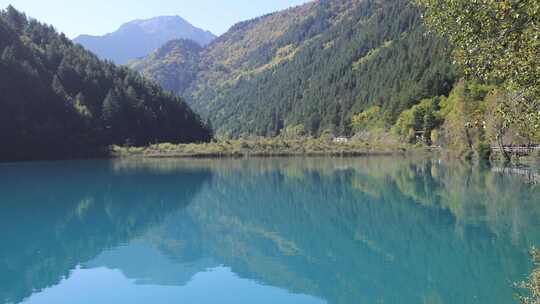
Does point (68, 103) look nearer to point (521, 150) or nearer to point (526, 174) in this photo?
point (521, 150)

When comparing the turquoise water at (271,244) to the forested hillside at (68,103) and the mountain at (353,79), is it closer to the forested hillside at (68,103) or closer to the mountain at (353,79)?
the forested hillside at (68,103)

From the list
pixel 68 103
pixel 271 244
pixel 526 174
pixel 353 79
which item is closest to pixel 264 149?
pixel 68 103

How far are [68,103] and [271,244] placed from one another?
80745 mm

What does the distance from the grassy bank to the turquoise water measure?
51080 mm

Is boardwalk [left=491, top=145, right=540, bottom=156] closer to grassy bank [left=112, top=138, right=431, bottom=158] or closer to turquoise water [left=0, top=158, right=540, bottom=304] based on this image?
turquoise water [left=0, top=158, right=540, bottom=304]

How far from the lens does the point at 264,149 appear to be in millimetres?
92562

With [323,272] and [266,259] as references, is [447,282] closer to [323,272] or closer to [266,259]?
[323,272]

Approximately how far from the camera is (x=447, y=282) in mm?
13867

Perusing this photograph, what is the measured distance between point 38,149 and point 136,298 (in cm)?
7338

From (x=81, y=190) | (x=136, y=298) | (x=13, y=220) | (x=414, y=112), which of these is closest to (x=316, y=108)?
(x=414, y=112)

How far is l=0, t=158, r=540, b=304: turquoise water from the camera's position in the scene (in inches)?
536

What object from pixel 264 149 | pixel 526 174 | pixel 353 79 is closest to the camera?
pixel 526 174

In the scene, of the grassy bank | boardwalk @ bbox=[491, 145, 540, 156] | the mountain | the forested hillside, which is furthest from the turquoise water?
the mountain

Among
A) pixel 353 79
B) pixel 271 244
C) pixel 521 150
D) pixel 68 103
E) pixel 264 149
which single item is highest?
pixel 353 79
